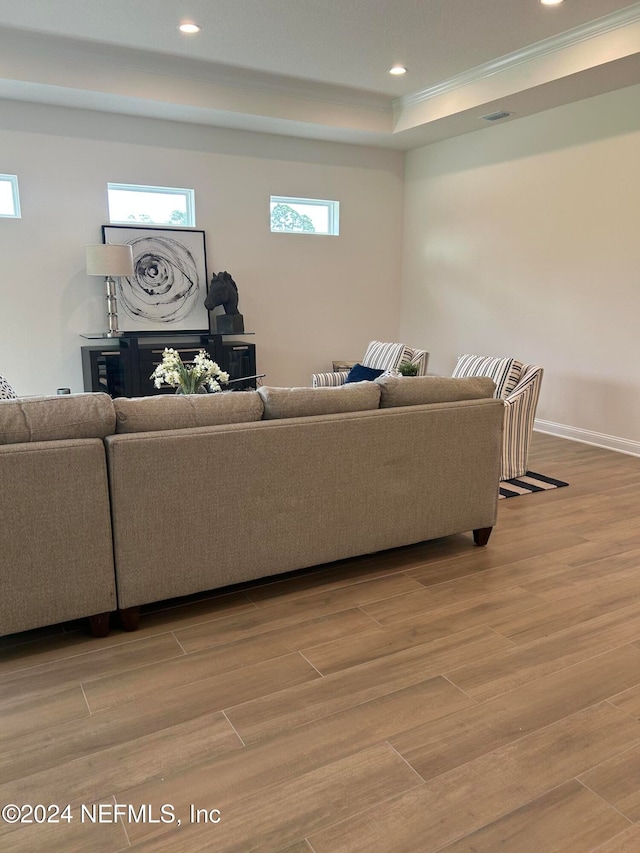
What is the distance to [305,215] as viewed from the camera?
7.13 meters

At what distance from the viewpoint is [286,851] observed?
5.03 feet

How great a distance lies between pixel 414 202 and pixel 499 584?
220 inches

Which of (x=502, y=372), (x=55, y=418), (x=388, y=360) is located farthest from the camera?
(x=388, y=360)

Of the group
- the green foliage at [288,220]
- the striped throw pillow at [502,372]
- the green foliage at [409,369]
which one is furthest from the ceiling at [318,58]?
the green foliage at [409,369]

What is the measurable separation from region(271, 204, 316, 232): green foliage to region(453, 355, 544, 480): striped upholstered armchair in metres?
3.29

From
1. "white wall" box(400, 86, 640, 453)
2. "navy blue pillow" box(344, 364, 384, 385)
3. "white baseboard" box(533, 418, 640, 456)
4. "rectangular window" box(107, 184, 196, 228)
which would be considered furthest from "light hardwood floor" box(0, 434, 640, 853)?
"rectangular window" box(107, 184, 196, 228)

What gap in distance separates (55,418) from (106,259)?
3668 mm

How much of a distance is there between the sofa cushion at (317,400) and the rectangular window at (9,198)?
13.4 ft

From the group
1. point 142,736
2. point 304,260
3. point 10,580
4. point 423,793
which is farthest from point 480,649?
point 304,260

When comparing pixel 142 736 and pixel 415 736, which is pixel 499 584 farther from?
pixel 142 736

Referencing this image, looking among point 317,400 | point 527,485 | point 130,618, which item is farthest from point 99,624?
point 527,485

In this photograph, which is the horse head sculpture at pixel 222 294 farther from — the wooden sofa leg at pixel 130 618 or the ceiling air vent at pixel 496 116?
the wooden sofa leg at pixel 130 618

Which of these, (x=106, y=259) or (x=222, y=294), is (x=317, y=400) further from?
(x=222, y=294)

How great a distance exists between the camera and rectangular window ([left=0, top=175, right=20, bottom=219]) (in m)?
5.64
